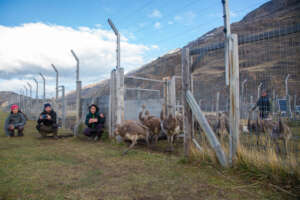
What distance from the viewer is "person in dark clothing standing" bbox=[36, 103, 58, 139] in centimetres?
919

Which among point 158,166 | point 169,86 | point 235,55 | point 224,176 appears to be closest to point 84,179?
point 158,166

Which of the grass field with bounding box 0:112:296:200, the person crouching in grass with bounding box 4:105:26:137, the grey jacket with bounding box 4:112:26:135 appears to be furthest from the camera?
the grey jacket with bounding box 4:112:26:135

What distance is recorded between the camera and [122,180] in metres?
3.82

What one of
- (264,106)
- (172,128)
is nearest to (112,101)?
(172,128)

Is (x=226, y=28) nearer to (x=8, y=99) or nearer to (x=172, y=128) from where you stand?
(x=172, y=128)

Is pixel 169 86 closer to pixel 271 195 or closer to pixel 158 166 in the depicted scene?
pixel 158 166

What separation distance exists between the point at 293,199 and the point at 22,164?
204 inches

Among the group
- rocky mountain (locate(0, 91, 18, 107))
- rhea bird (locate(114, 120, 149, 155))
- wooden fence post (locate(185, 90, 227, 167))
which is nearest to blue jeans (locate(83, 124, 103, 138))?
rhea bird (locate(114, 120, 149, 155))

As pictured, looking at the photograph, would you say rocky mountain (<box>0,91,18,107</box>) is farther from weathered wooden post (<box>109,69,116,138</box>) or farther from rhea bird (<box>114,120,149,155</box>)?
rhea bird (<box>114,120,149,155</box>)

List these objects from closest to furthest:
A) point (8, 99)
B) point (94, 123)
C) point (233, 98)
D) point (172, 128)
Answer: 1. point (233, 98)
2. point (172, 128)
3. point (94, 123)
4. point (8, 99)

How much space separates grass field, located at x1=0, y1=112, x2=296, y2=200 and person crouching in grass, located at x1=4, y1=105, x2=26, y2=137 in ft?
16.1

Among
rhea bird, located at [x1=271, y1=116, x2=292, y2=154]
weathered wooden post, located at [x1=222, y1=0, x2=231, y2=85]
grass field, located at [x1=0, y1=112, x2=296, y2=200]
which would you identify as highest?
weathered wooden post, located at [x1=222, y1=0, x2=231, y2=85]

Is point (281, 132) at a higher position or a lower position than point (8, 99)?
→ lower

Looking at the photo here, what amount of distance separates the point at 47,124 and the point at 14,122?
1.96 meters
